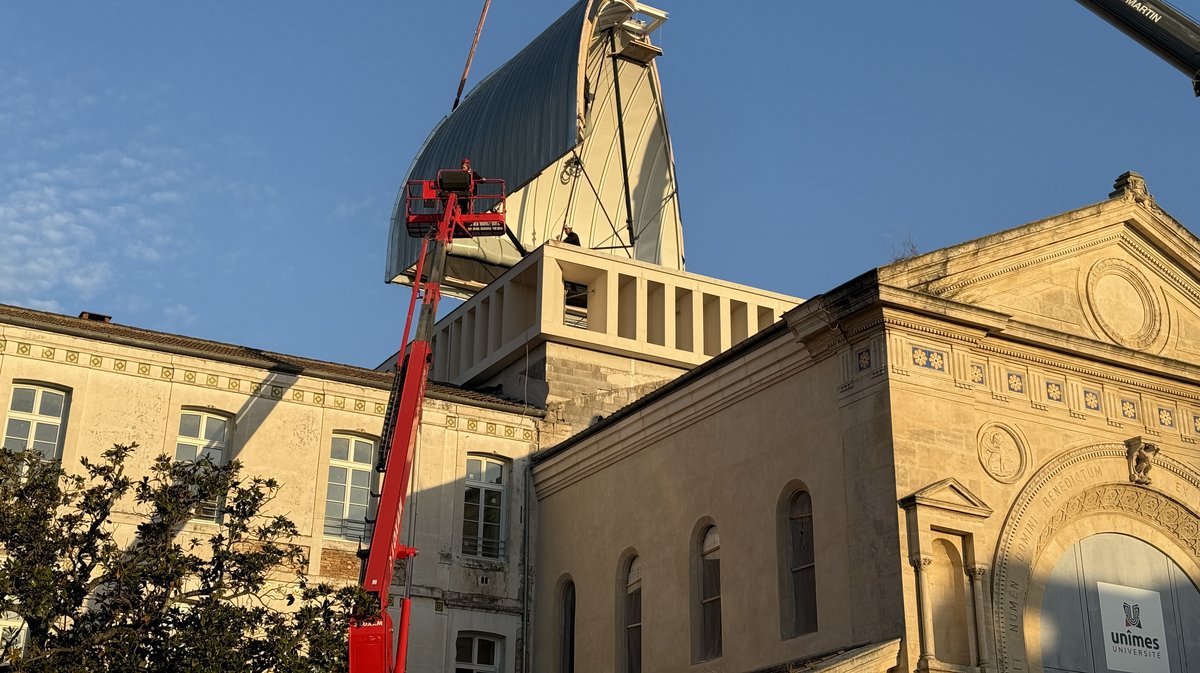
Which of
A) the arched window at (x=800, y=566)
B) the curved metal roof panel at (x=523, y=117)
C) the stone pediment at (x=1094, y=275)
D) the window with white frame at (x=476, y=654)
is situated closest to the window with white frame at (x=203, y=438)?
the window with white frame at (x=476, y=654)

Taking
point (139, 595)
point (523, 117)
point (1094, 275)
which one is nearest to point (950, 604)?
point (1094, 275)

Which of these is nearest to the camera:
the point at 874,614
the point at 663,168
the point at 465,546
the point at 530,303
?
the point at 874,614

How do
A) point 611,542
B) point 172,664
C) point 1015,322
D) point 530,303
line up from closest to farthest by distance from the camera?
point 172,664, point 1015,322, point 611,542, point 530,303

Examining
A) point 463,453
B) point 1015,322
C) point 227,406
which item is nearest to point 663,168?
point 463,453

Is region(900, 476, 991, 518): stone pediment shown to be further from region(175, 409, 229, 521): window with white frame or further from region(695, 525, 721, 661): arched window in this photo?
region(175, 409, 229, 521): window with white frame

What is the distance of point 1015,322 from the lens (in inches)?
845

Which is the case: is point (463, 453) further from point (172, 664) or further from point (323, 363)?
point (172, 664)

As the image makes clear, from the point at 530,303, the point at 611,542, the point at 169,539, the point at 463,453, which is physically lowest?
the point at 169,539

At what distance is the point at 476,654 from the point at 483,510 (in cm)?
286

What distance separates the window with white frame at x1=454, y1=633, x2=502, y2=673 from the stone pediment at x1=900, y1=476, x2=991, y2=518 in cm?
1128

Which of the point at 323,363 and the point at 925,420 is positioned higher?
the point at 323,363

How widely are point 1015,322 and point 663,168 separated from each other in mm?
21373

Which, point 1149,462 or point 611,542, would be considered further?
point 611,542

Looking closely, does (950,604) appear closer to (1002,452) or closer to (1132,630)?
(1002,452)
